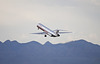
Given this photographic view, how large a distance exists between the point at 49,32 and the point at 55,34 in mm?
6340

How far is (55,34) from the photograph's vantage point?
639 ft

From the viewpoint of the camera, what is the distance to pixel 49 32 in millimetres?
199000
